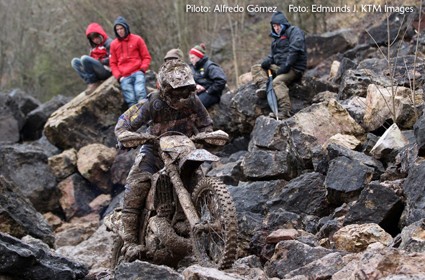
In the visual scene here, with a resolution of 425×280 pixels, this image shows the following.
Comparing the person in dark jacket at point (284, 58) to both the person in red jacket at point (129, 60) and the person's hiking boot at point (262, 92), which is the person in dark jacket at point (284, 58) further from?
the person in red jacket at point (129, 60)

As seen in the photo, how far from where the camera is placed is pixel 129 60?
14.3m

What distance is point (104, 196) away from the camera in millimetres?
15734

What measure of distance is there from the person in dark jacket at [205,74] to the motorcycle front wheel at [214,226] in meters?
6.30

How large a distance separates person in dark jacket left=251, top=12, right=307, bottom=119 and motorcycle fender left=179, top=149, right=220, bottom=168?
5524 mm

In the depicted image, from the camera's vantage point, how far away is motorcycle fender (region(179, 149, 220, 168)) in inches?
277

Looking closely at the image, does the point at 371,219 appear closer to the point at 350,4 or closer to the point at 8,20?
the point at 350,4

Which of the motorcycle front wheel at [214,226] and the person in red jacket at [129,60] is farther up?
the person in red jacket at [129,60]

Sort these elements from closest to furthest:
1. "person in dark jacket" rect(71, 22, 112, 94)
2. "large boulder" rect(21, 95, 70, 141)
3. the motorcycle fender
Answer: the motorcycle fender → "person in dark jacket" rect(71, 22, 112, 94) → "large boulder" rect(21, 95, 70, 141)

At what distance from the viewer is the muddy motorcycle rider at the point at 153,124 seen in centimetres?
784

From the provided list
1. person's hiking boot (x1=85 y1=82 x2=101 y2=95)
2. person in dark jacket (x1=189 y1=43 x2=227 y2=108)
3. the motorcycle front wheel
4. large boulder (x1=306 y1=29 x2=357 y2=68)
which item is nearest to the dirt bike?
the motorcycle front wheel

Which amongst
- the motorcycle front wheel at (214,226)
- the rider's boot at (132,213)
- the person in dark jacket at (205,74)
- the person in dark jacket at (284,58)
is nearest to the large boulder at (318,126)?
the person in dark jacket at (284,58)

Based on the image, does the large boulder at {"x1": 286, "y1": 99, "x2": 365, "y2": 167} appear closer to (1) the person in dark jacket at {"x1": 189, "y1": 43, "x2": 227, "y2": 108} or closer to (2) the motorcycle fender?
(1) the person in dark jacket at {"x1": 189, "y1": 43, "x2": 227, "y2": 108}

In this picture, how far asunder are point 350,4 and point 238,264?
13549mm

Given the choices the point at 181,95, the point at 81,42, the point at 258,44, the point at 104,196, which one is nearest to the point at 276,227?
the point at 181,95
